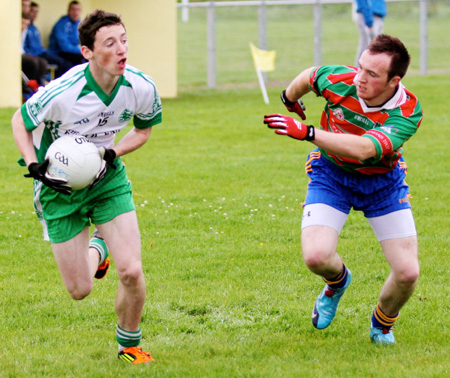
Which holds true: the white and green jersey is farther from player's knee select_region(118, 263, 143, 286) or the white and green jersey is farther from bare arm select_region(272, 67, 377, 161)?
bare arm select_region(272, 67, 377, 161)

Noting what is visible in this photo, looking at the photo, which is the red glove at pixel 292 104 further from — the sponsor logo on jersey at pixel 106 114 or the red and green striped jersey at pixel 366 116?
the sponsor logo on jersey at pixel 106 114

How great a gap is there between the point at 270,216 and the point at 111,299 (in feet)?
9.84

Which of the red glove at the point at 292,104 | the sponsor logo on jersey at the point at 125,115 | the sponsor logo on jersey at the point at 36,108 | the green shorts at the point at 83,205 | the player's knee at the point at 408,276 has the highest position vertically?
the sponsor logo on jersey at the point at 36,108

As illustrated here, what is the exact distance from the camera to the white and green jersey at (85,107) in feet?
16.3

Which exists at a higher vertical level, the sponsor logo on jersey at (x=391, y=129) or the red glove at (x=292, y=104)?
the sponsor logo on jersey at (x=391, y=129)

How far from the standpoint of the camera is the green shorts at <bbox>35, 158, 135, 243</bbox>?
511cm

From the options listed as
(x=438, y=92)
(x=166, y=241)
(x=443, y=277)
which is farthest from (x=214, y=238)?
(x=438, y=92)

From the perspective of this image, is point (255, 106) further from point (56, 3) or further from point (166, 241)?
point (166, 241)

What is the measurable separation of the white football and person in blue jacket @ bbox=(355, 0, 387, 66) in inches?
508

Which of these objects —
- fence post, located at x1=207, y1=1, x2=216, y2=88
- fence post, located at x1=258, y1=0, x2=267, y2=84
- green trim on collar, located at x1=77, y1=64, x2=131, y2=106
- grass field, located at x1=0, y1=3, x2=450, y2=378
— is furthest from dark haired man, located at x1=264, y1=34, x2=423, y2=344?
fence post, located at x1=258, y1=0, x2=267, y2=84

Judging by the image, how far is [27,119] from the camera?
16.4ft

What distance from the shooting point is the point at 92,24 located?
4.96 metres

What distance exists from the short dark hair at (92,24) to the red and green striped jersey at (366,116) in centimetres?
147

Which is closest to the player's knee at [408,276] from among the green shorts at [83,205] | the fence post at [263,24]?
the green shorts at [83,205]
